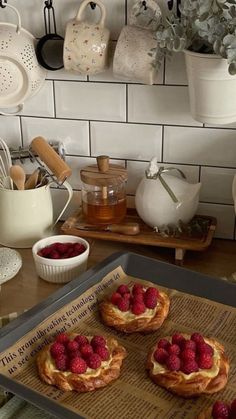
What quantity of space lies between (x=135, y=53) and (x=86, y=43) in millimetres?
93

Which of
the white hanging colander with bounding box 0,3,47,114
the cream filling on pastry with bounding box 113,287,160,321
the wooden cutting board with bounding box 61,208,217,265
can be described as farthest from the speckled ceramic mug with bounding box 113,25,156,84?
the cream filling on pastry with bounding box 113,287,160,321

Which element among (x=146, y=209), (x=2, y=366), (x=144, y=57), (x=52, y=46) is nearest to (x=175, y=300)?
(x=146, y=209)

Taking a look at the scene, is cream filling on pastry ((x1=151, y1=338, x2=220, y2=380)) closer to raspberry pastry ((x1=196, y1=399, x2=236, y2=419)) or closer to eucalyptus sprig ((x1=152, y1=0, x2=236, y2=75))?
raspberry pastry ((x1=196, y1=399, x2=236, y2=419))

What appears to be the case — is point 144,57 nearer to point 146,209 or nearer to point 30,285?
point 146,209

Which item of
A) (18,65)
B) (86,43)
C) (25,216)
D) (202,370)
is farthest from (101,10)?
(202,370)

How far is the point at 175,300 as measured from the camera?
954mm

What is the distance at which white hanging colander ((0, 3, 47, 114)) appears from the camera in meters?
1.05

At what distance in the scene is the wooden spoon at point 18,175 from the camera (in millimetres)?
1063

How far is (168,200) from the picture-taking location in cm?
105

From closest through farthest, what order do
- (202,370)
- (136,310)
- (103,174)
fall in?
(202,370)
(136,310)
(103,174)

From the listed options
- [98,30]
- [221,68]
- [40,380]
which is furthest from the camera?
[98,30]

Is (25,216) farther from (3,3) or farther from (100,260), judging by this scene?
(3,3)

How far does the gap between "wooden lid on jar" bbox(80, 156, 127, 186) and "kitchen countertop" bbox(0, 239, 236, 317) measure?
126 mm

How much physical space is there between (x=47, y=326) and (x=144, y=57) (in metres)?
0.48
